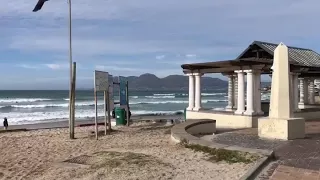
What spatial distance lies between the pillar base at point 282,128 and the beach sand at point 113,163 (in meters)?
2.91

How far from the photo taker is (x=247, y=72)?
1505 centimetres

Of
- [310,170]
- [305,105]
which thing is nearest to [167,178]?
[310,170]

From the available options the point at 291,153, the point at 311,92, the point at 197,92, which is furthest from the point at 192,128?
the point at 311,92

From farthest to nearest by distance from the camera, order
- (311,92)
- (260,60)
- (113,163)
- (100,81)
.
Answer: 1. (311,92)
2. (260,60)
3. (100,81)
4. (113,163)

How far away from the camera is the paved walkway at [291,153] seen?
255 inches

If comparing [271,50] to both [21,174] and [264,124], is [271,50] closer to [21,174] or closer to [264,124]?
[264,124]

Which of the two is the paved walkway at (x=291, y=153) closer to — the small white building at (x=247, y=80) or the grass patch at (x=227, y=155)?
the grass patch at (x=227, y=155)

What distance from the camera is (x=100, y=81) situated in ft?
45.6

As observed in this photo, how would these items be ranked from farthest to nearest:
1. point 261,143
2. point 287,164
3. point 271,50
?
point 271,50 → point 261,143 → point 287,164

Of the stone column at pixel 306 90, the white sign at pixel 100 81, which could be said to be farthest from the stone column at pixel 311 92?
the white sign at pixel 100 81

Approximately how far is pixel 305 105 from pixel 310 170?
1819 cm

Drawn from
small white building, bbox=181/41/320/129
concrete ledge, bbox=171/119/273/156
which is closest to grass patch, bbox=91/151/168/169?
concrete ledge, bbox=171/119/273/156

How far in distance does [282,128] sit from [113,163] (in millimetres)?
5511

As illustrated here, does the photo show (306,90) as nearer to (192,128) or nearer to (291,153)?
(192,128)
